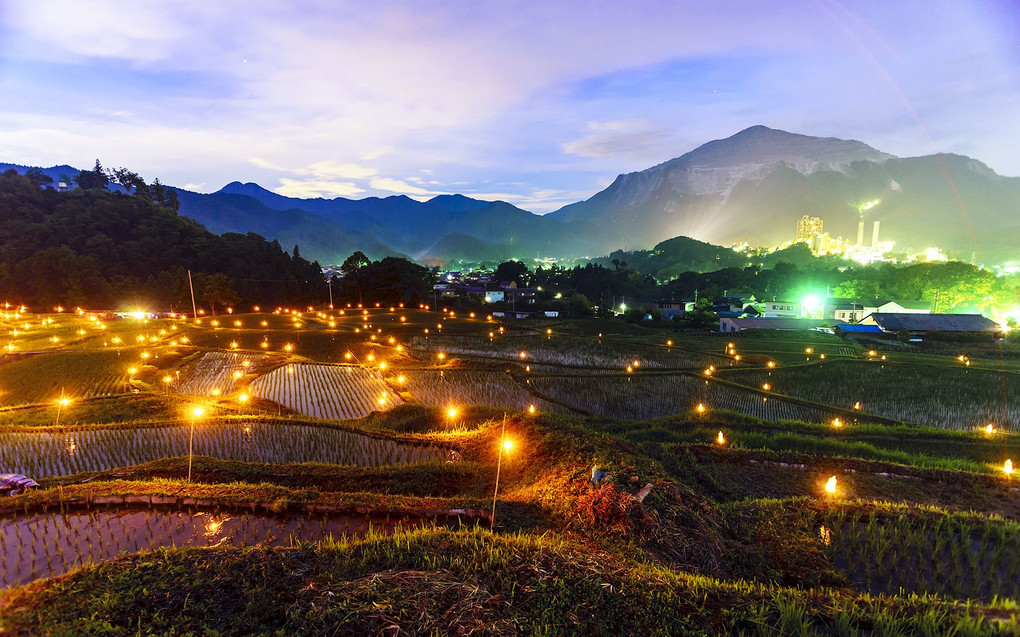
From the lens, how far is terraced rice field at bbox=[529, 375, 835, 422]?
19562 millimetres

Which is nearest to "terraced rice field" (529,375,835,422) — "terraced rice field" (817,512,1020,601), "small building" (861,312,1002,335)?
"terraced rice field" (817,512,1020,601)

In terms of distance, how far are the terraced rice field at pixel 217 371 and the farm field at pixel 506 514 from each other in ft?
1.47

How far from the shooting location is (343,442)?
13250 millimetres

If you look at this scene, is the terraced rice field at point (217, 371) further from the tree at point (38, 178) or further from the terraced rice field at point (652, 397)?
the tree at point (38, 178)

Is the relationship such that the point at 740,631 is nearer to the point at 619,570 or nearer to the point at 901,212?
the point at 619,570

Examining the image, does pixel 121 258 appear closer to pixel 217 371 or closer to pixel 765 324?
Result: pixel 217 371

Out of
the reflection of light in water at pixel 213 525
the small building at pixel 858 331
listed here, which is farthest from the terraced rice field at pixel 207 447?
the small building at pixel 858 331

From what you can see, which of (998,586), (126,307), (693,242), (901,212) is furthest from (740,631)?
(901,212)

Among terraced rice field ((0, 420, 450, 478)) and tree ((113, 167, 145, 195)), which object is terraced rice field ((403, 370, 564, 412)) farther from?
tree ((113, 167, 145, 195))

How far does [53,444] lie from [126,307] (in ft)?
181

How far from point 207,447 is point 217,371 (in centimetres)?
1197

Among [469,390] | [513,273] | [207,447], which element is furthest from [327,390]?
[513,273]

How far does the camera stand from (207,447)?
517 inches

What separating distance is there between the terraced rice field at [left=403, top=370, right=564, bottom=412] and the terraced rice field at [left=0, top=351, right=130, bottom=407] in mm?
13758
